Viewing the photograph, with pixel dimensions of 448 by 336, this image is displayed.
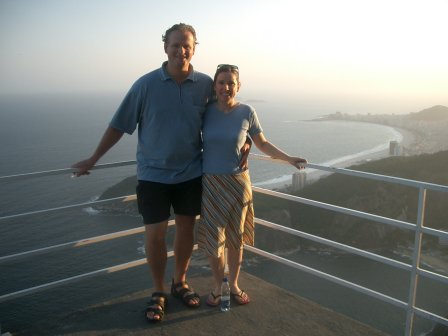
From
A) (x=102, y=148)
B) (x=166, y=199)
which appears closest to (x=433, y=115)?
(x=166, y=199)

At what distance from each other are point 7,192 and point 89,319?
1786 inches

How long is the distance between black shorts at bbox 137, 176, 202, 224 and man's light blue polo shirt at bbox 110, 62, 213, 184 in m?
0.05

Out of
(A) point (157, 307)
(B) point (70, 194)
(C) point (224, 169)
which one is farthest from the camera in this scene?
(B) point (70, 194)

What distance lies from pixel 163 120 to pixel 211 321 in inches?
49.5

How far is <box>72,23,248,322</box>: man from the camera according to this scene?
235 cm

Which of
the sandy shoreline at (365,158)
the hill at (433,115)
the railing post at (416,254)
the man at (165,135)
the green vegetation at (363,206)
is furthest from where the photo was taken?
the hill at (433,115)

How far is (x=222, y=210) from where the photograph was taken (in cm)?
253

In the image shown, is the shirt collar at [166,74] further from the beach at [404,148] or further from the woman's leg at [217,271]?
the beach at [404,148]

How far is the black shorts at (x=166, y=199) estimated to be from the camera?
7.95ft

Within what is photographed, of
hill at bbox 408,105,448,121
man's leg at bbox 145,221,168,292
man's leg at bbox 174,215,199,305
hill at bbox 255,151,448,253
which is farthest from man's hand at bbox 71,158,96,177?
hill at bbox 408,105,448,121

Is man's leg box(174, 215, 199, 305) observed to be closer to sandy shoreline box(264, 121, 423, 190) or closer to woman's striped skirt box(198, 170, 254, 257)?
woman's striped skirt box(198, 170, 254, 257)

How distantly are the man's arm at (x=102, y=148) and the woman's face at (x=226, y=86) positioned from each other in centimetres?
62

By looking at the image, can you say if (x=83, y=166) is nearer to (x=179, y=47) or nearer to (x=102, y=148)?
(x=102, y=148)

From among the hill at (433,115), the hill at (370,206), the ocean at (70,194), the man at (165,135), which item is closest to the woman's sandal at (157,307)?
the man at (165,135)
